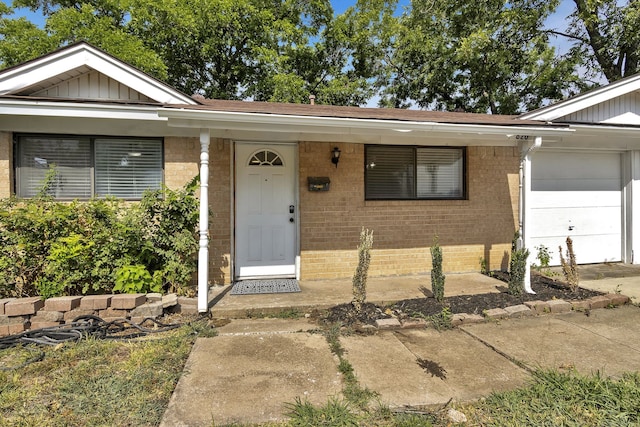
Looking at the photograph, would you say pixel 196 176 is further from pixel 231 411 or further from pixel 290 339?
pixel 231 411

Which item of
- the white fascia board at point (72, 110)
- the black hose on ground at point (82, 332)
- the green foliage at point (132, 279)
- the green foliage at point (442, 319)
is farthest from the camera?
the white fascia board at point (72, 110)

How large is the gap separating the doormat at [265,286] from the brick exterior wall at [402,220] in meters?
0.42

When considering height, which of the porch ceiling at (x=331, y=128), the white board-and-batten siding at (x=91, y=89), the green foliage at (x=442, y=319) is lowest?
the green foliage at (x=442, y=319)

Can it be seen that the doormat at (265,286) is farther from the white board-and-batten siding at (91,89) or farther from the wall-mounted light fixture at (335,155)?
the white board-and-batten siding at (91,89)

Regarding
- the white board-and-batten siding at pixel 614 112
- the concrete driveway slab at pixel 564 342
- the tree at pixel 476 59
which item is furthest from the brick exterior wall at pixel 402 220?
the tree at pixel 476 59

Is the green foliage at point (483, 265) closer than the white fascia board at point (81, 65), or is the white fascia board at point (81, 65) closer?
the white fascia board at point (81, 65)

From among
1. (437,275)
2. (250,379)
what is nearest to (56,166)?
(250,379)

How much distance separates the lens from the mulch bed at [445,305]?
4121mm

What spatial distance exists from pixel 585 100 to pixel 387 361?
6.34m

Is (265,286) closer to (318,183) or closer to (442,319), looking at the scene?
(318,183)

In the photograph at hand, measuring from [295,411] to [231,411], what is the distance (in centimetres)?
47

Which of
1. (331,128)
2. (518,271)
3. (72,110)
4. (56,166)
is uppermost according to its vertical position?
(72,110)

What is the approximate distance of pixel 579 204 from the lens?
7.02 m

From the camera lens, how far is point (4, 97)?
427 centimetres
